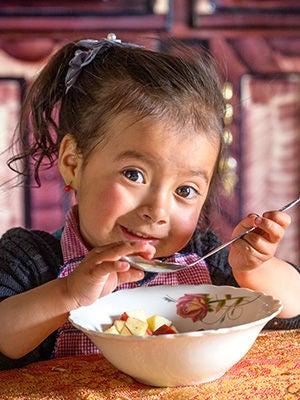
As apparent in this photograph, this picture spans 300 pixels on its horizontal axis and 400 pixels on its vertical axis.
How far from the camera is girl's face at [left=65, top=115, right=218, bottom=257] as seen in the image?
104 centimetres

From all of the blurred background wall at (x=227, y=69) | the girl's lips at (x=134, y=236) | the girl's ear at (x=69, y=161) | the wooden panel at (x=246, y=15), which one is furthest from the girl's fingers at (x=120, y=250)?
the wooden panel at (x=246, y=15)

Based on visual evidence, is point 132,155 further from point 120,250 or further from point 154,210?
point 120,250

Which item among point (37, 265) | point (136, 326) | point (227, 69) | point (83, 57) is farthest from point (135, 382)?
point (227, 69)

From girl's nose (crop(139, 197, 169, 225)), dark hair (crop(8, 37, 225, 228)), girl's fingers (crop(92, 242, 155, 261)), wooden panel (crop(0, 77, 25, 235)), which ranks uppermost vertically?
dark hair (crop(8, 37, 225, 228))

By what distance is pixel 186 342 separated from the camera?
0.72m

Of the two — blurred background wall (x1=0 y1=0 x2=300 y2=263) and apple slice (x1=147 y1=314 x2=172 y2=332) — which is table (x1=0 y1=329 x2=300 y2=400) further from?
blurred background wall (x1=0 y1=0 x2=300 y2=263)

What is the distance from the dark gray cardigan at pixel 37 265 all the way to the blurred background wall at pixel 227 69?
106cm

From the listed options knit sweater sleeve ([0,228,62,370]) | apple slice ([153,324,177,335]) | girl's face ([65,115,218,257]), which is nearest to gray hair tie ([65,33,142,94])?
girl's face ([65,115,218,257])

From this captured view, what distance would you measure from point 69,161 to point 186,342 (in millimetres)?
532

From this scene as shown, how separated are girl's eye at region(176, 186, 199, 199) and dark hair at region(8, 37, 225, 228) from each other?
89mm

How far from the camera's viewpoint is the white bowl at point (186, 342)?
2.38 ft

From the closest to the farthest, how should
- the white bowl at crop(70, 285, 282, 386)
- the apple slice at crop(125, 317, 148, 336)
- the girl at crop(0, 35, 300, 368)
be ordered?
1. the white bowl at crop(70, 285, 282, 386)
2. the apple slice at crop(125, 317, 148, 336)
3. the girl at crop(0, 35, 300, 368)

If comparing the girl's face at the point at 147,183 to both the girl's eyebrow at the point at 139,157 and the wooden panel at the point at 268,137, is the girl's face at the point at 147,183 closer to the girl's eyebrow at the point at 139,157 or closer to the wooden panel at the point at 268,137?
the girl's eyebrow at the point at 139,157

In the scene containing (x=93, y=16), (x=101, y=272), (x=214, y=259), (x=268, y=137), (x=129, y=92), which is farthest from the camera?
(x=268, y=137)
